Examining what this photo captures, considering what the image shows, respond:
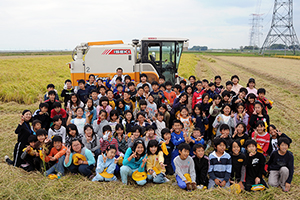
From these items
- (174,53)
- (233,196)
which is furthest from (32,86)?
(233,196)

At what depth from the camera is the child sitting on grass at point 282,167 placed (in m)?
4.56

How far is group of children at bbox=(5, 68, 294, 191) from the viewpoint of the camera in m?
4.65

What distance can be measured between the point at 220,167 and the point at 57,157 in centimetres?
356

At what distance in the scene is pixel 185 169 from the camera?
465 centimetres

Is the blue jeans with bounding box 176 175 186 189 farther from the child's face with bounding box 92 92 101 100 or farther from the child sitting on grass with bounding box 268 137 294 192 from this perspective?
the child's face with bounding box 92 92 101 100

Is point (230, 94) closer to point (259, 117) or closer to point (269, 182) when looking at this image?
point (259, 117)

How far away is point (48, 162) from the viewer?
5027 millimetres

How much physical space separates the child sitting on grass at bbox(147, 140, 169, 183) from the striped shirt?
1.03m

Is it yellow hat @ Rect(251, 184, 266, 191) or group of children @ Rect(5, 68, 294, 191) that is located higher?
group of children @ Rect(5, 68, 294, 191)

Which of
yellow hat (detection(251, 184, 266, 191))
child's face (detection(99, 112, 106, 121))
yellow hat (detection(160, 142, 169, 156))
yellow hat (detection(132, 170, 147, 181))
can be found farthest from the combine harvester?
yellow hat (detection(251, 184, 266, 191))

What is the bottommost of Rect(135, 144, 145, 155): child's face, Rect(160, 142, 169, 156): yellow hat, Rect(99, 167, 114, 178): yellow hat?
Rect(99, 167, 114, 178): yellow hat

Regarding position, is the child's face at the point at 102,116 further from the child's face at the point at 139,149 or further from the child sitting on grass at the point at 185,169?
the child sitting on grass at the point at 185,169

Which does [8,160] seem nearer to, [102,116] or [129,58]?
[102,116]

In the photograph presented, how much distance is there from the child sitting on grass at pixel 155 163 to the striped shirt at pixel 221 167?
1.03 meters
